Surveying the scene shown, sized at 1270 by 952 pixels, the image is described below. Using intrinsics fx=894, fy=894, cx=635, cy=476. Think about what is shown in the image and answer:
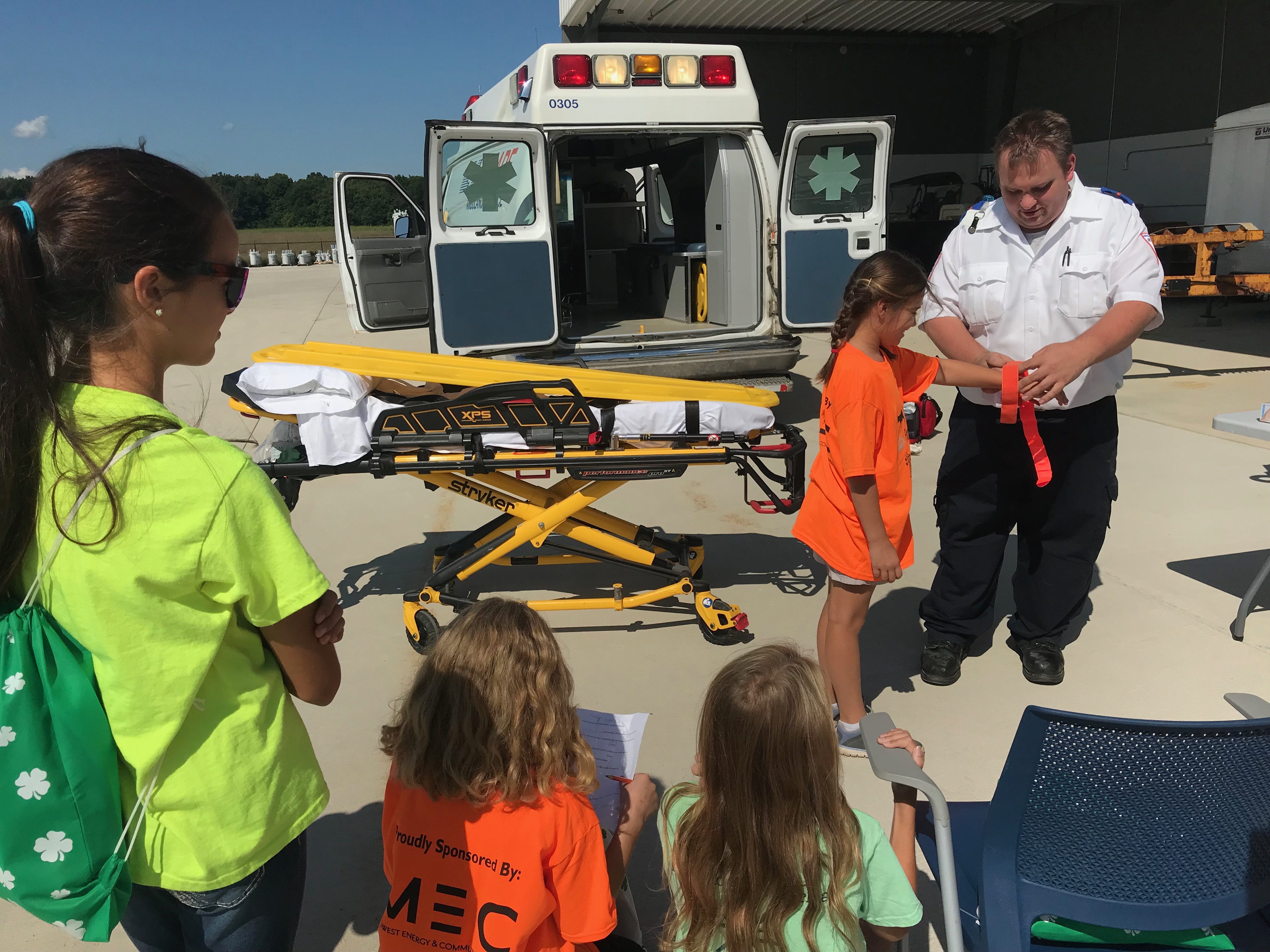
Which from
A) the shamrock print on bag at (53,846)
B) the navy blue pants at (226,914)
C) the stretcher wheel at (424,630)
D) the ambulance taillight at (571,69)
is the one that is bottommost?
the stretcher wheel at (424,630)

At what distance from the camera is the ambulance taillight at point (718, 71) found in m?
6.47

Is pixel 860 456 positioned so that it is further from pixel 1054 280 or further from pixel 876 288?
pixel 1054 280

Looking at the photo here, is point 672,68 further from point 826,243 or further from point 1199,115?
point 1199,115

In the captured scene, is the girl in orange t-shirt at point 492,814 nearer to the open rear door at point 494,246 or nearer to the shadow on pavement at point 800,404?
the open rear door at point 494,246

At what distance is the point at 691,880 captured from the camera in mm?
1553

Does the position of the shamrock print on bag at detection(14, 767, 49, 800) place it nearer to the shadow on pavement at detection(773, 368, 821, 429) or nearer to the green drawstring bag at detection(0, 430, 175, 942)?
the green drawstring bag at detection(0, 430, 175, 942)

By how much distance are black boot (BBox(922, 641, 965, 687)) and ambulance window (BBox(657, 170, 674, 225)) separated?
7.38 metres

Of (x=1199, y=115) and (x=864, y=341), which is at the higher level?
(x=1199, y=115)

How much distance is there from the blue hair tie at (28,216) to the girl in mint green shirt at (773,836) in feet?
4.03

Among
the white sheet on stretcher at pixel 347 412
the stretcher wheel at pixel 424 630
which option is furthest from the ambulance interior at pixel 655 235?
the stretcher wheel at pixel 424 630

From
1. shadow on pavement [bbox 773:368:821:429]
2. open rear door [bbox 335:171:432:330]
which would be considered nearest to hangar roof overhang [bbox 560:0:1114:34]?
shadow on pavement [bbox 773:368:821:429]

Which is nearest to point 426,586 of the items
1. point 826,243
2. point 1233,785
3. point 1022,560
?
point 1022,560

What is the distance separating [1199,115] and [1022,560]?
1726 cm

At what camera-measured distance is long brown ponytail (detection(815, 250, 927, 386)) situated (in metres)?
2.54
